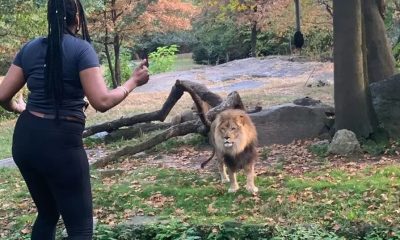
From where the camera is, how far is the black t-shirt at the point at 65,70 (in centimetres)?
354

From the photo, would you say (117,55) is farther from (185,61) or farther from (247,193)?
(185,61)

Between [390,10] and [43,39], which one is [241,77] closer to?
[390,10]

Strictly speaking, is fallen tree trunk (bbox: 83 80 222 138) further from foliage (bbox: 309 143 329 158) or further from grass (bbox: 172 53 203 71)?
grass (bbox: 172 53 203 71)

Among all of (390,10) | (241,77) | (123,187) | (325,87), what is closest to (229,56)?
(241,77)

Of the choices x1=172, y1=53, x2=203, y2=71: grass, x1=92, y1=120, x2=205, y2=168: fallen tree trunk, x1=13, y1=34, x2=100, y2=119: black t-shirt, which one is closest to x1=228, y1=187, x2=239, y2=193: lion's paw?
x1=92, y1=120, x2=205, y2=168: fallen tree trunk

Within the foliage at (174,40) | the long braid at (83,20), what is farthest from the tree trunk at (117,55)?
the long braid at (83,20)

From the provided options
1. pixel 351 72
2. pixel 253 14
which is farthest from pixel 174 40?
pixel 351 72

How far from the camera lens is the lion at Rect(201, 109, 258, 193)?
6.80 metres

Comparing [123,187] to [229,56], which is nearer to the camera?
[123,187]

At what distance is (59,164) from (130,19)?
1887 centimetres

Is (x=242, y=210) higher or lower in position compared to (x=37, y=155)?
lower

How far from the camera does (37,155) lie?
3.53 m

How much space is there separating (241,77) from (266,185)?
1768cm

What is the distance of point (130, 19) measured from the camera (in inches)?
866
